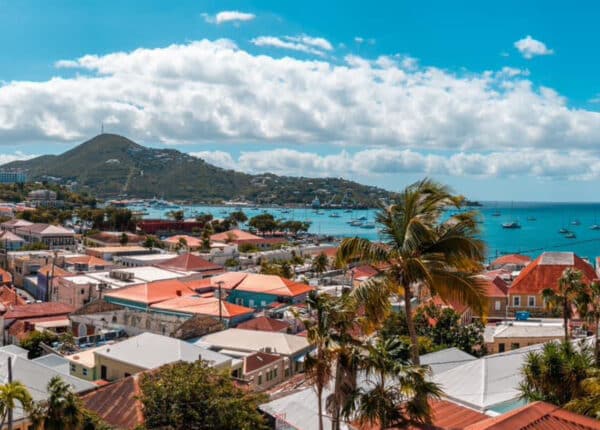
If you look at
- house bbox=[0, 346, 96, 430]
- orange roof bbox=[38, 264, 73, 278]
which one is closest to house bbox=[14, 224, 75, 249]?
orange roof bbox=[38, 264, 73, 278]

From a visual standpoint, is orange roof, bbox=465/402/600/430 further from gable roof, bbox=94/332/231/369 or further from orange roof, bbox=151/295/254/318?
orange roof, bbox=151/295/254/318

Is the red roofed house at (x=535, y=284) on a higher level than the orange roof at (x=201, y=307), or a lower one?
higher

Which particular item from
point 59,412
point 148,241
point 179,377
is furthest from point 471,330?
point 148,241

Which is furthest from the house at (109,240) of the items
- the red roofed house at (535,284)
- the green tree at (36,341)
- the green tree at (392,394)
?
the green tree at (392,394)

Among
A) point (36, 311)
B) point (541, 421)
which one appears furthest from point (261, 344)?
point (541, 421)

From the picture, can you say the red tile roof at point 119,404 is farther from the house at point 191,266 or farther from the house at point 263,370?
the house at point 191,266

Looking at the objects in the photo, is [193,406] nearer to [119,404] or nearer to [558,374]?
[119,404]
